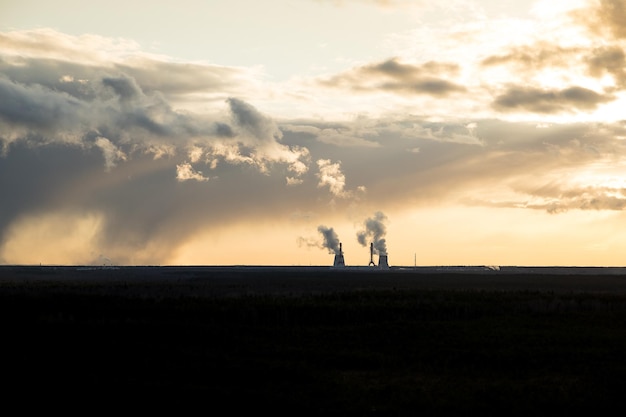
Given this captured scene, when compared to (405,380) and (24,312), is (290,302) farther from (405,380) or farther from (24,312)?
(405,380)

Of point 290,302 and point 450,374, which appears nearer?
point 450,374

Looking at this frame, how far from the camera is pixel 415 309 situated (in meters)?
54.5

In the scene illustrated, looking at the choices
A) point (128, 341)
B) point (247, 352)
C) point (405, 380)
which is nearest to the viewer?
point (405, 380)

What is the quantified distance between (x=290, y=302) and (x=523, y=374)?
31.5 meters

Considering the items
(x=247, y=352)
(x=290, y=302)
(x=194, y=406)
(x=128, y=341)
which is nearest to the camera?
(x=194, y=406)

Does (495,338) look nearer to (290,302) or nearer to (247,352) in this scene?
(247,352)

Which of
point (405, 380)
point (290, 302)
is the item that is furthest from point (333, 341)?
point (290, 302)

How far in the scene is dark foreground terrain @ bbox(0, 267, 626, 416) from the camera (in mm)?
23500

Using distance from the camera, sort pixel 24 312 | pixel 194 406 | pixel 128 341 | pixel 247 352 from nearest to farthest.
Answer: pixel 194 406 → pixel 247 352 → pixel 128 341 → pixel 24 312

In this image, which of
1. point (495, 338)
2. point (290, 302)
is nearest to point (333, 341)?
point (495, 338)

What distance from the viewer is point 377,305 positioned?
185ft

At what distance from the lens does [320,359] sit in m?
31.9

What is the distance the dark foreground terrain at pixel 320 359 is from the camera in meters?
23.5

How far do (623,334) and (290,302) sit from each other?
85.8 ft
